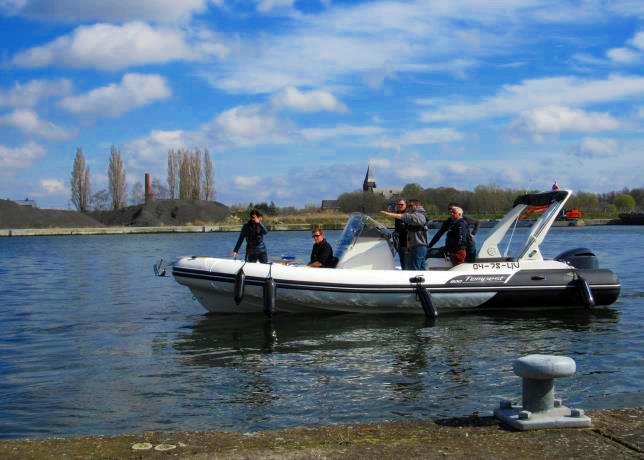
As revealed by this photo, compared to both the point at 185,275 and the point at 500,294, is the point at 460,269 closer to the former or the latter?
the point at 500,294

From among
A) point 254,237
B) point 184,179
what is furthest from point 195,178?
point 254,237

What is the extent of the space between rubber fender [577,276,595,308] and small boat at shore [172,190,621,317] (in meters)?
0.02

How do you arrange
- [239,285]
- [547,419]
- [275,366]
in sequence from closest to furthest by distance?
[547,419] < [275,366] < [239,285]

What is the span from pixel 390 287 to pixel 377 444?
25.7ft

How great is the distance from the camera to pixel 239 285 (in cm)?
1236

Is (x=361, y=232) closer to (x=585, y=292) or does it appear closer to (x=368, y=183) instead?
(x=585, y=292)

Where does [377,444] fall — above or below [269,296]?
below

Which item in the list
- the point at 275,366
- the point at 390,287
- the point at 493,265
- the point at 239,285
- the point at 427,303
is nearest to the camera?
the point at 275,366

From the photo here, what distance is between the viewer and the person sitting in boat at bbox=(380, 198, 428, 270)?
12.9 m

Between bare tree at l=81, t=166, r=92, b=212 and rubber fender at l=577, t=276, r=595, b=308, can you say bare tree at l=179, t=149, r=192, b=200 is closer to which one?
bare tree at l=81, t=166, r=92, b=212

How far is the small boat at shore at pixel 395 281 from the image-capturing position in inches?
495

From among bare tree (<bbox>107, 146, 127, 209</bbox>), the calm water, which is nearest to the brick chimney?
bare tree (<bbox>107, 146, 127, 209</bbox>)

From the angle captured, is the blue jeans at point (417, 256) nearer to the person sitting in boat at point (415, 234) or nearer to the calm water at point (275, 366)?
the person sitting in boat at point (415, 234)

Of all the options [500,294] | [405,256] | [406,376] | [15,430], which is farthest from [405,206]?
[15,430]
